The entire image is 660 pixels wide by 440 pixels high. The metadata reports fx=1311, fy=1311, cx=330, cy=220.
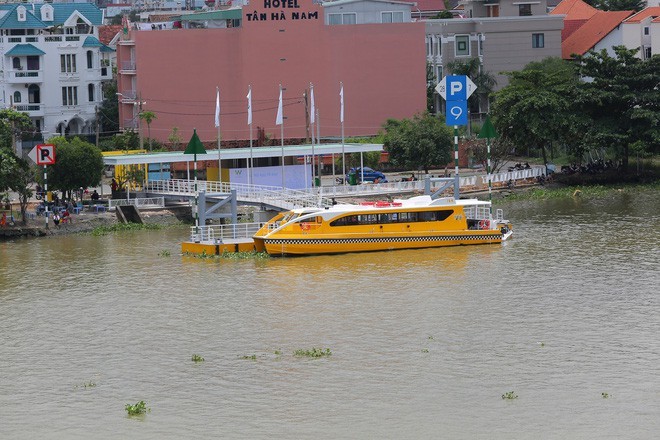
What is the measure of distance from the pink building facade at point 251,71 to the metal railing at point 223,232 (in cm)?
2921

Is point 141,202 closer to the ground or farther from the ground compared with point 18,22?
closer to the ground

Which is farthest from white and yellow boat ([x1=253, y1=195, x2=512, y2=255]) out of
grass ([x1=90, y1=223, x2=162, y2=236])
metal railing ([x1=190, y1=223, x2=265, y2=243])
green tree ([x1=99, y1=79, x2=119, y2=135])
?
green tree ([x1=99, y1=79, x2=119, y2=135])

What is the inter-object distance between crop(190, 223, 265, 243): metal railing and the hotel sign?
31164mm

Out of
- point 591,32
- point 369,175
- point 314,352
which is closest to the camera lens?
point 314,352

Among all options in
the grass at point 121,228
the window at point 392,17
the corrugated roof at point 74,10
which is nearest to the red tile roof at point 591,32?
the window at point 392,17

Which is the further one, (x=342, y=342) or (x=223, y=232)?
(x=223, y=232)

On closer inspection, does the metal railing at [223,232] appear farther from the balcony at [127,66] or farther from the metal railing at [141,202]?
the balcony at [127,66]

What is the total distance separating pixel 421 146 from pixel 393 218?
863 inches

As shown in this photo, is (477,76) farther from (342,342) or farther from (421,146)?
(342,342)

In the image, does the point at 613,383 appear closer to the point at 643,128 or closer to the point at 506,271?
the point at 506,271

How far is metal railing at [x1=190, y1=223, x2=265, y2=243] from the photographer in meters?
50.7

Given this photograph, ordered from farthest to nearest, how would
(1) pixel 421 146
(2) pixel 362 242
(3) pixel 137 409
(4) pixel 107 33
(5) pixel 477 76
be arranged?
(4) pixel 107 33
(5) pixel 477 76
(1) pixel 421 146
(2) pixel 362 242
(3) pixel 137 409

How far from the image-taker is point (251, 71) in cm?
8450

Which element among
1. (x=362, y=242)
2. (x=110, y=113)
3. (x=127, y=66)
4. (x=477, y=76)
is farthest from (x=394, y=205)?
(x=110, y=113)
